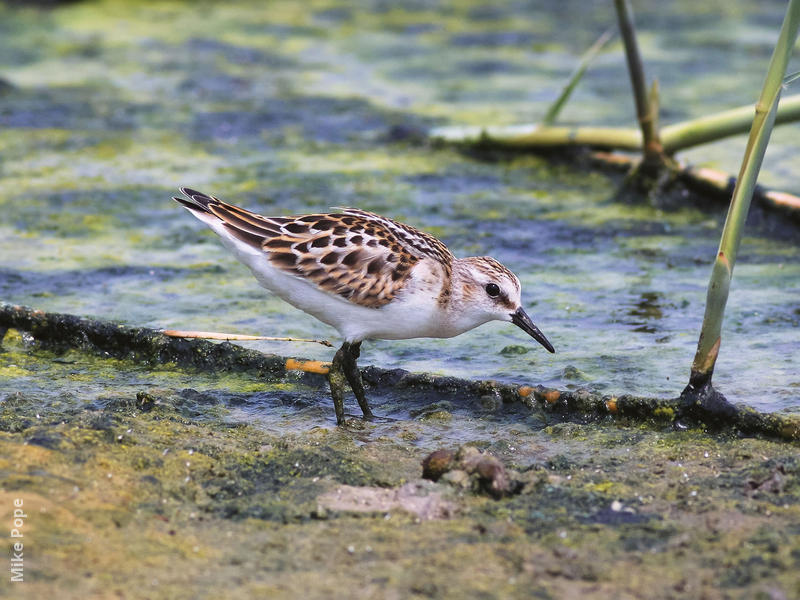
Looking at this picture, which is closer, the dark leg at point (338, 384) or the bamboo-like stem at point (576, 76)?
the dark leg at point (338, 384)

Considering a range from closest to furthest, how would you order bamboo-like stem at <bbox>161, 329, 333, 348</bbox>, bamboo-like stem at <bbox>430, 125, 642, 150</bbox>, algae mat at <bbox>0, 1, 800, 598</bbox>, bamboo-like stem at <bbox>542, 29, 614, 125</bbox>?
algae mat at <bbox>0, 1, 800, 598</bbox> → bamboo-like stem at <bbox>161, 329, 333, 348</bbox> → bamboo-like stem at <bbox>542, 29, 614, 125</bbox> → bamboo-like stem at <bbox>430, 125, 642, 150</bbox>

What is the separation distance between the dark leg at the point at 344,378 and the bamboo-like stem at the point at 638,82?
3.79 metres

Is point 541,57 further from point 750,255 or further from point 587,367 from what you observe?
point 587,367

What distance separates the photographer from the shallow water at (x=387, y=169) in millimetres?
6598

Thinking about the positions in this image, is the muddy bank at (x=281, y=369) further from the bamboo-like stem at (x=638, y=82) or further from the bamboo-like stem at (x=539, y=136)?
the bamboo-like stem at (x=539, y=136)

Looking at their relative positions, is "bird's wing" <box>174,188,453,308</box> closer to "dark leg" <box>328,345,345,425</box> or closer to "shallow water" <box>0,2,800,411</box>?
"dark leg" <box>328,345,345,425</box>

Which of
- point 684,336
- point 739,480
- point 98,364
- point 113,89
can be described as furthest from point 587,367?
point 113,89

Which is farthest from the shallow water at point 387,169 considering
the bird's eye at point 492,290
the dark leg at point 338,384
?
the dark leg at point 338,384

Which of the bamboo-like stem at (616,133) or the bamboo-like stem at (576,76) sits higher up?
the bamboo-like stem at (576,76)

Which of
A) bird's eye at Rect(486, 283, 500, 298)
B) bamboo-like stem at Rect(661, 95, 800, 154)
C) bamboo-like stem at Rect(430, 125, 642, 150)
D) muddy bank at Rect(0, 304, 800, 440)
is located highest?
bamboo-like stem at Rect(661, 95, 800, 154)

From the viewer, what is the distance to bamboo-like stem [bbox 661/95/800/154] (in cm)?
765

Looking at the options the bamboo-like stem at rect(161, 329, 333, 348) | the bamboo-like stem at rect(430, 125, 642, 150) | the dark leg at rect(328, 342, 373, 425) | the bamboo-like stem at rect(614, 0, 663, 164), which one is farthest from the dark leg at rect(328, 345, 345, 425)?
the bamboo-like stem at rect(430, 125, 642, 150)

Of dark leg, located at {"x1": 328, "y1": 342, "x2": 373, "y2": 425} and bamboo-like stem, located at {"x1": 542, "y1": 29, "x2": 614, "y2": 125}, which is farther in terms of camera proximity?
bamboo-like stem, located at {"x1": 542, "y1": 29, "x2": 614, "y2": 125}

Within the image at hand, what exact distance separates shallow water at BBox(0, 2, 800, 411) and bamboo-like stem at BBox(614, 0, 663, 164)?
20.6 inches
